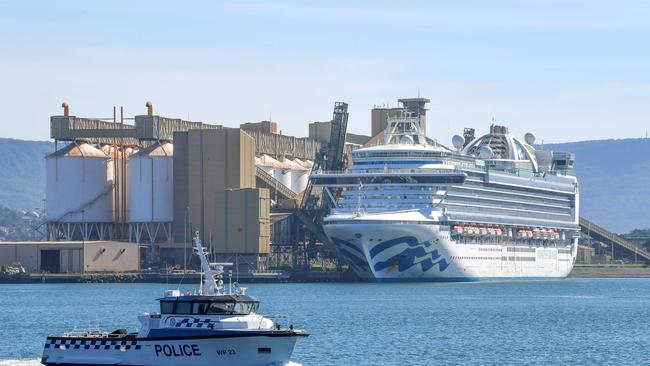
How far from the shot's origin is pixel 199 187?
551ft

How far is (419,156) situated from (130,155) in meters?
45.0

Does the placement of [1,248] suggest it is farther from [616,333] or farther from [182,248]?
[616,333]

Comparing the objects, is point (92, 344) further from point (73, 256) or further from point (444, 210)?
point (73, 256)

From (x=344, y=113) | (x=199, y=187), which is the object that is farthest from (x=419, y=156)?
(x=199, y=187)

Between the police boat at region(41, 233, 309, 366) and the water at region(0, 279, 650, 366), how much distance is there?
138 inches

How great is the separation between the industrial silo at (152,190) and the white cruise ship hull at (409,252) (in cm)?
3543

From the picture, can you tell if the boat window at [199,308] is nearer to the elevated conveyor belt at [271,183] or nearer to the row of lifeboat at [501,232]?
the row of lifeboat at [501,232]

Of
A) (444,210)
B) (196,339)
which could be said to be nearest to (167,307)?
(196,339)

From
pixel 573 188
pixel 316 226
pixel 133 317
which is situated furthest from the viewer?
pixel 573 188

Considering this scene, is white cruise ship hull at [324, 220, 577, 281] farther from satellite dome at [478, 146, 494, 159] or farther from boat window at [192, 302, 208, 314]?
boat window at [192, 302, 208, 314]

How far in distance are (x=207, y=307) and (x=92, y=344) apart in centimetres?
425

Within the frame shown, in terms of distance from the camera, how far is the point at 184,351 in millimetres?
55312

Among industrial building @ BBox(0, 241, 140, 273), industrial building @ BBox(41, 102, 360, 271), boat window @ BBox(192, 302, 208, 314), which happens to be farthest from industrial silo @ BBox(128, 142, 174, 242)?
boat window @ BBox(192, 302, 208, 314)

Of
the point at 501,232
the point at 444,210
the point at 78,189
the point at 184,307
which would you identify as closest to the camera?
the point at 184,307
